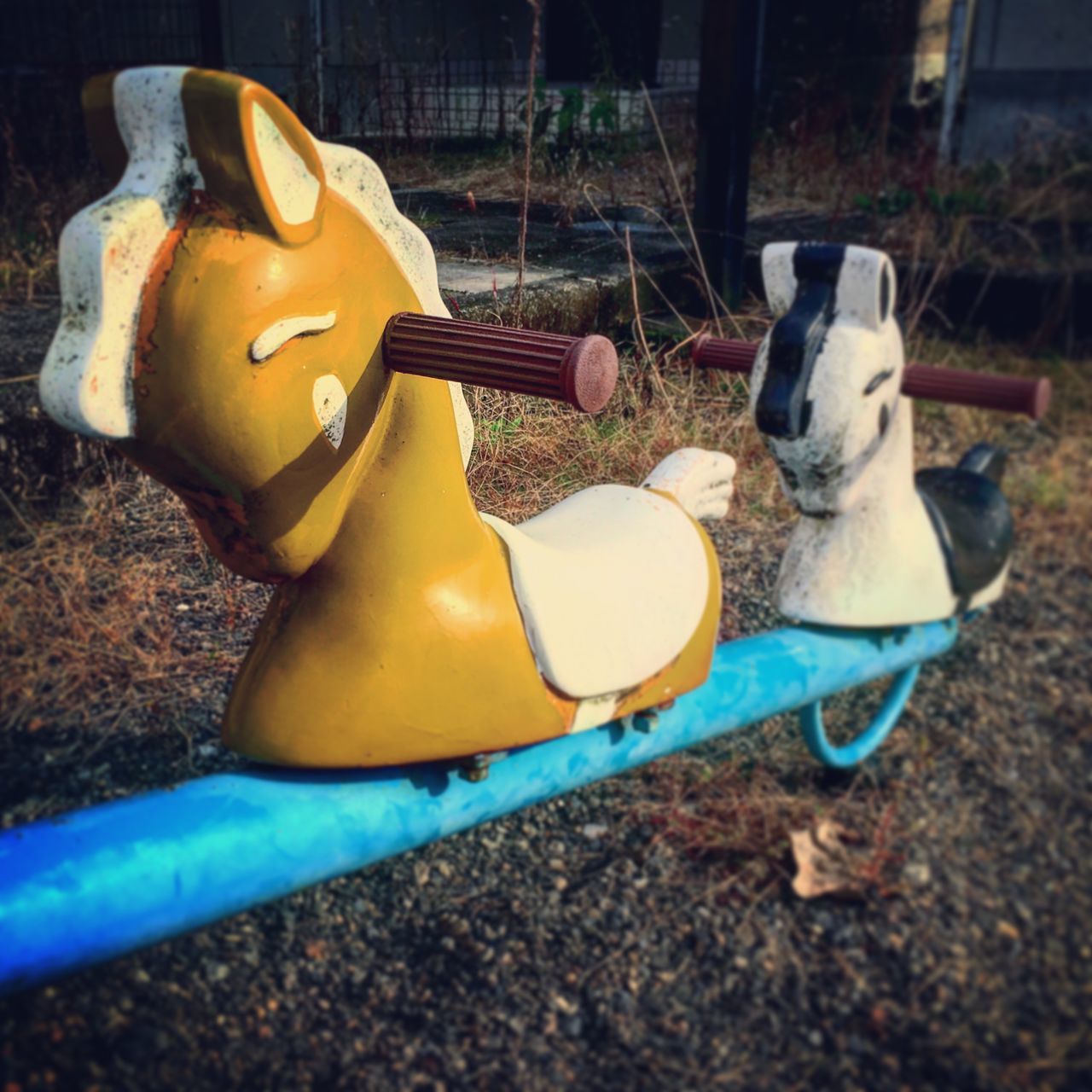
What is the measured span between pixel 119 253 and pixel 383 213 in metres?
0.11

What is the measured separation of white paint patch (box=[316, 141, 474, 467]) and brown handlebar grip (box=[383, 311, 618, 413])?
3 centimetres

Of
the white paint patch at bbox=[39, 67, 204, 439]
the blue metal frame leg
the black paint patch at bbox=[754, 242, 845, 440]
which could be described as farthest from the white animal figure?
the white paint patch at bbox=[39, 67, 204, 439]

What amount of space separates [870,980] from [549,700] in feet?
1.40

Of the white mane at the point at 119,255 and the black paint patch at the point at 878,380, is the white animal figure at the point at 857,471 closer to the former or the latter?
the black paint patch at the point at 878,380

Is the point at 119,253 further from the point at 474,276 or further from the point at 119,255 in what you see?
Answer: the point at 474,276

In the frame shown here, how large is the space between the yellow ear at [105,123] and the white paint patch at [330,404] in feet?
0.31

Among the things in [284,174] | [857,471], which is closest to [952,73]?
[857,471]

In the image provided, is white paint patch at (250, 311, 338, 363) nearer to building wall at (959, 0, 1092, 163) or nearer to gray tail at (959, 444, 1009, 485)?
gray tail at (959, 444, 1009, 485)

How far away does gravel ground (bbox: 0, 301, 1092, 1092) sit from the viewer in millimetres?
723

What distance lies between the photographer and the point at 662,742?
662mm

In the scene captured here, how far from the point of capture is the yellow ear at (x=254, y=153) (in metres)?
0.34

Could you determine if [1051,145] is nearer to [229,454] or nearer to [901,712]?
[901,712]

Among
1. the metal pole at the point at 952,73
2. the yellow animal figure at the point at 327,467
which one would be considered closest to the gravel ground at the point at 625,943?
the yellow animal figure at the point at 327,467

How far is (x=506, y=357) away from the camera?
40 centimetres
